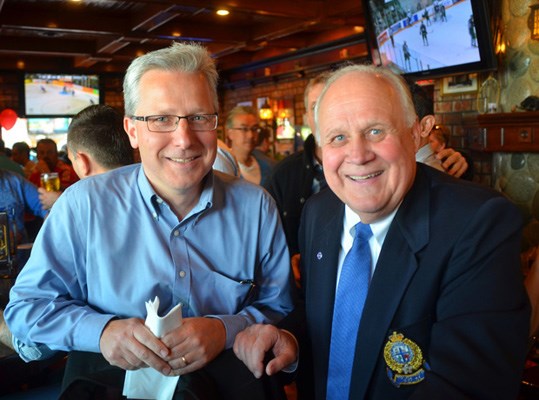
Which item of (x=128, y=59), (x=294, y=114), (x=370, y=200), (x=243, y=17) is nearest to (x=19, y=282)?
(x=370, y=200)

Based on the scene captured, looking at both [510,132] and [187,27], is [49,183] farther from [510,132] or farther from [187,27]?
[187,27]

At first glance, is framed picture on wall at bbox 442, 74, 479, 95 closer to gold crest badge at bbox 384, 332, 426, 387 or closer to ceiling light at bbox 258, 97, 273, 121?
gold crest badge at bbox 384, 332, 426, 387

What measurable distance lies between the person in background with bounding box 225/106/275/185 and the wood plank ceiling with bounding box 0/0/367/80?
204 centimetres

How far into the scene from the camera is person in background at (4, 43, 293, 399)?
1.46 meters

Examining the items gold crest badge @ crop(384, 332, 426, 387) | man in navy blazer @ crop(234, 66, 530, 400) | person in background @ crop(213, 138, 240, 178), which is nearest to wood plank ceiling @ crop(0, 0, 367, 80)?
person in background @ crop(213, 138, 240, 178)

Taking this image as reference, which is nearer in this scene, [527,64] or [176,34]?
[527,64]

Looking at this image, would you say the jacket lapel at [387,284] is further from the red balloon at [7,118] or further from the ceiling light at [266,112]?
the red balloon at [7,118]

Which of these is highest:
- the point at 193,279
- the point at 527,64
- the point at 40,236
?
the point at 527,64

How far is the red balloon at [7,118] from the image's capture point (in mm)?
12229

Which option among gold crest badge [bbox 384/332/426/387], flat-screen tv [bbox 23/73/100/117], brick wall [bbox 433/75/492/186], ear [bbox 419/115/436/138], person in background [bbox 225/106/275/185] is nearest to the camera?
gold crest badge [bbox 384/332/426/387]

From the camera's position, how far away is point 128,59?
12.4 metres

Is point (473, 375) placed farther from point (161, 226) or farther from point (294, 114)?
point (294, 114)

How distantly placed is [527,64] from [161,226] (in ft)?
11.4

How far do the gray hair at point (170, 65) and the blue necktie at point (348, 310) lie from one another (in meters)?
0.59
